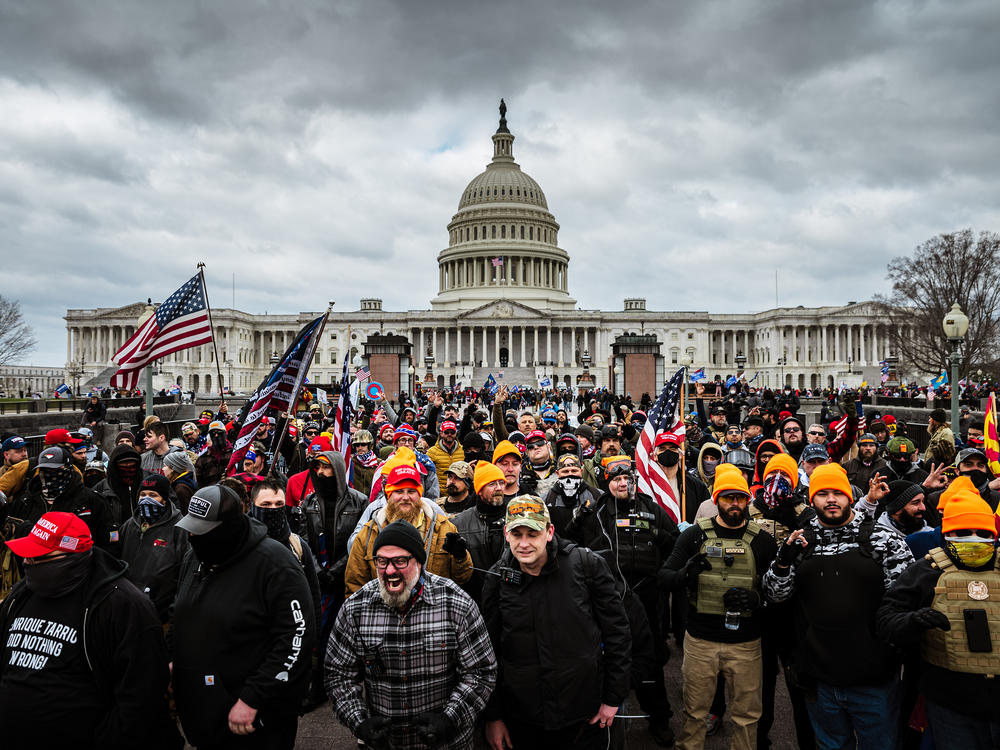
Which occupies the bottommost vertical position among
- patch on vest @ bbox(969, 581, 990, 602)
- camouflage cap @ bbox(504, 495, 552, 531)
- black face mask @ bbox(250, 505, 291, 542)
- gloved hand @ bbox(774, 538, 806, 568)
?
patch on vest @ bbox(969, 581, 990, 602)

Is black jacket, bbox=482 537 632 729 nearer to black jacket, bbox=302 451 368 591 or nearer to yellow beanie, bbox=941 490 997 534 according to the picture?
yellow beanie, bbox=941 490 997 534

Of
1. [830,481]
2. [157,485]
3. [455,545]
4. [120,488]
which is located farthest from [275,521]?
[830,481]

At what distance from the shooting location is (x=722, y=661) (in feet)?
15.7

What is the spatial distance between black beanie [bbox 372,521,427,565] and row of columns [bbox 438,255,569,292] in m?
105

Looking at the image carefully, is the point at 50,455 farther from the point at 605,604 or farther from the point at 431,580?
the point at 605,604

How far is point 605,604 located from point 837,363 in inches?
3964

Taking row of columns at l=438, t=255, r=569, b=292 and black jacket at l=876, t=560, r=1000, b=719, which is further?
row of columns at l=438, t=255, r=569, b=292

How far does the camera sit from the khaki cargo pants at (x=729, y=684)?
474cm

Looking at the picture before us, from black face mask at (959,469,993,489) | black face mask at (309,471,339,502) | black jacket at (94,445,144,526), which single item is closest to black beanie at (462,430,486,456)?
black face mask at (309,471,339,502)

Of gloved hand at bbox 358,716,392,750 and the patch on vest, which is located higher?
the patch on vest

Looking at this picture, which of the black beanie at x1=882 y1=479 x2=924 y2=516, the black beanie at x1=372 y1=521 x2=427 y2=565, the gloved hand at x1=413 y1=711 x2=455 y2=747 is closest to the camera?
the gloved hand at x1=413 y1=711 x2=455 y2=747

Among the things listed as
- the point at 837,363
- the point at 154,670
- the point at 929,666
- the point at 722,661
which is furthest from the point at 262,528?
the point at 837,363

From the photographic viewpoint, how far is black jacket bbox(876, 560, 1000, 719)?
385 cm

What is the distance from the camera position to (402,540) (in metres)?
3.65
